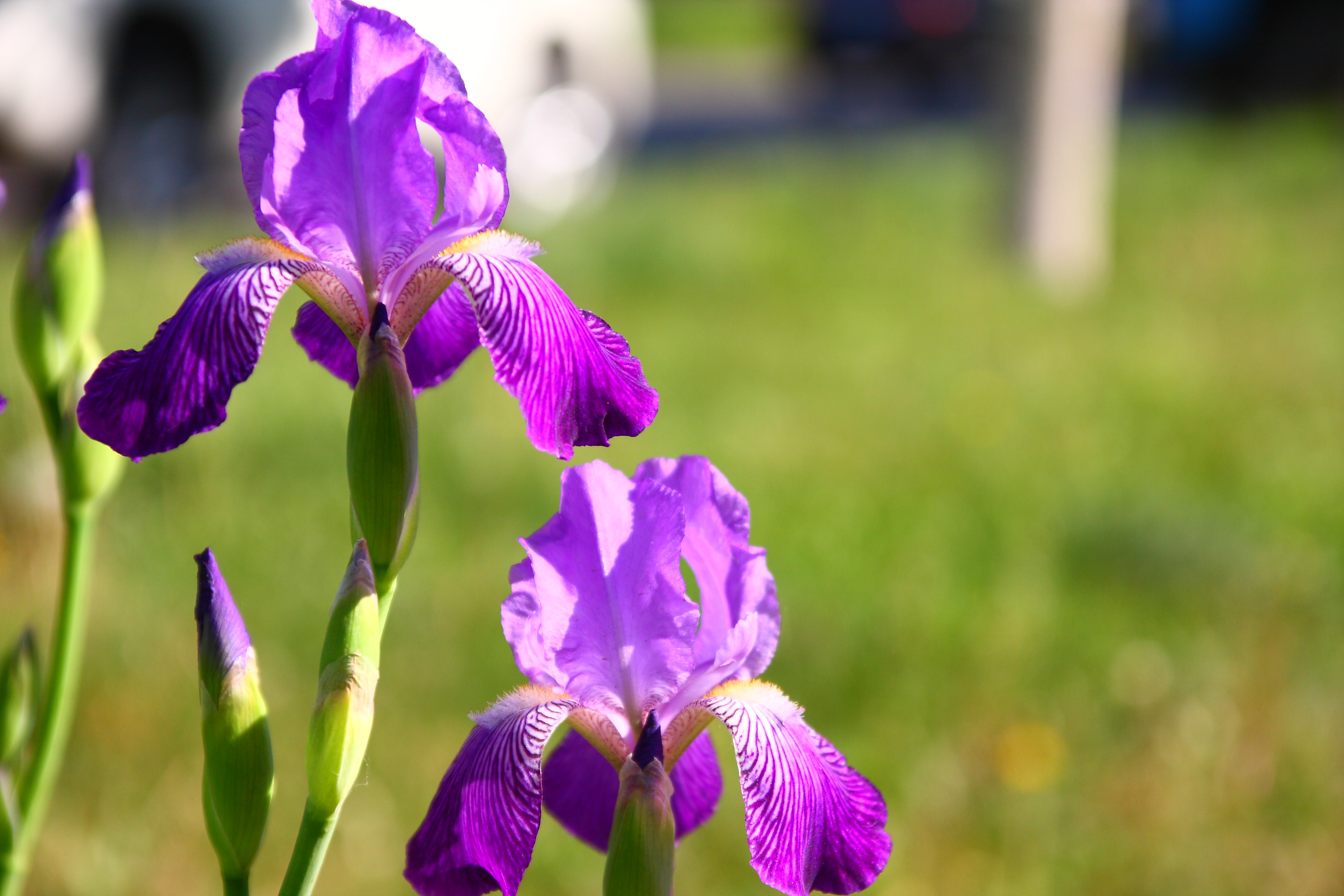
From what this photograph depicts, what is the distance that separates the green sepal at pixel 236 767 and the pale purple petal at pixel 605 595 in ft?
0.45

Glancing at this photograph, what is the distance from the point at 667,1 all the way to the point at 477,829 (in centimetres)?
1940

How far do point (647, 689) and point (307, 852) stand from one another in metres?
0.19

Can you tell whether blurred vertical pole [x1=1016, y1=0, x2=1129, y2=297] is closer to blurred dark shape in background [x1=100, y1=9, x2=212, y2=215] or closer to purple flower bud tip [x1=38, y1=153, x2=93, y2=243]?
blurred dark shape in background [x1=100, y1=9, x2=212, y2=215]

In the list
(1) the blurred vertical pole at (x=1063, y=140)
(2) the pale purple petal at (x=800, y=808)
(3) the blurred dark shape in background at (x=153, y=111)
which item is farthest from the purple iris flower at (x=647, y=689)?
Result: (3) the blurred dark shape in background at (x=153, y=111)

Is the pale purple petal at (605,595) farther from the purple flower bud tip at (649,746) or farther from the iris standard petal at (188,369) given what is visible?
the iris standard petal at (188,369)

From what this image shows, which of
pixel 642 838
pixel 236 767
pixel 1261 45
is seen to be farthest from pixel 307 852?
pixel 1261 45

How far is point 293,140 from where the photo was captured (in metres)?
0.67

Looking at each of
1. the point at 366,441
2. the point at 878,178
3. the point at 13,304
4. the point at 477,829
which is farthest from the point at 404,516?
the point at 878,178

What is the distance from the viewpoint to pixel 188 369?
24.4 inches

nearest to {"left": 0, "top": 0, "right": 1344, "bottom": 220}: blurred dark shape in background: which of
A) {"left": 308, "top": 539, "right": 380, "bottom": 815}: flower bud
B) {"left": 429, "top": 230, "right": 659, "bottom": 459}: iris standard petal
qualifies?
{"left": 429, "top": 230, "right": 659, "bottom": 459}: iris standard petal

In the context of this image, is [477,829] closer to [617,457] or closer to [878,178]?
[617,457]

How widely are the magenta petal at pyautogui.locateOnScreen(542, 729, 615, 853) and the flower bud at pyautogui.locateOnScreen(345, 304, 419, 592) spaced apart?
0.18 meters

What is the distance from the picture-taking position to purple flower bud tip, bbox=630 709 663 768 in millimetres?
663

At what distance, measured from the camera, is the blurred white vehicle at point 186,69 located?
432 centimetres
